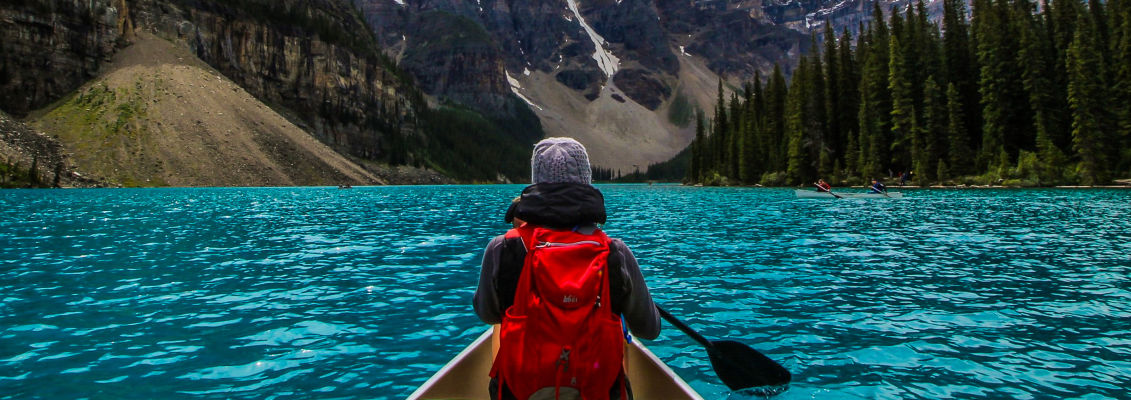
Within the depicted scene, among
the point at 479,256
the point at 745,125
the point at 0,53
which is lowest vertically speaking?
the point at 479,256

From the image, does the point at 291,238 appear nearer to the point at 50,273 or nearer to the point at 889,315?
the point at 50,273

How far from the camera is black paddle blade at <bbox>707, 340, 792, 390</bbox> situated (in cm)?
622

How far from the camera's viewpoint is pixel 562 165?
3795mm

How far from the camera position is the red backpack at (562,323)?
3.31m

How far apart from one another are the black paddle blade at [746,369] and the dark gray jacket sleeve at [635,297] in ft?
8.08

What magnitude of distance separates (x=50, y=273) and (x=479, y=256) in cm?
1083

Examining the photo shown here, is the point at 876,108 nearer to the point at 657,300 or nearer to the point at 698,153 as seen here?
the point at 698,153

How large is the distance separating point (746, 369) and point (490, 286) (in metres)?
3.74

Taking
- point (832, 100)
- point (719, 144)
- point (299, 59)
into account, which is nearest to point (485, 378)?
point (832, 100)

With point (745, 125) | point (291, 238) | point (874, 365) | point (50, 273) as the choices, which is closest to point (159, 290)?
point (50, 273)

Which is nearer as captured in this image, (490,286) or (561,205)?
(561,205)

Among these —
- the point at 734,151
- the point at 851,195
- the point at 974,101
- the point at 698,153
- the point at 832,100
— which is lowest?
the point at 851,195

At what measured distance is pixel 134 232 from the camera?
2386 cm

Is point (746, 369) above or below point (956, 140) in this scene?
below
